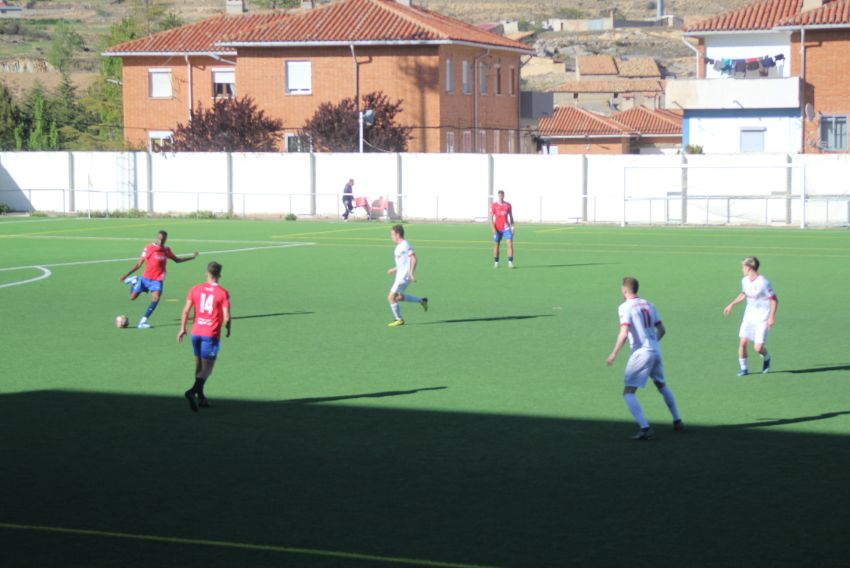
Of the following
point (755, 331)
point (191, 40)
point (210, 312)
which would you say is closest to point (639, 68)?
point (191, 40)

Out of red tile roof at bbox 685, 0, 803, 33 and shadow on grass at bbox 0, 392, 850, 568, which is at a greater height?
red tile roof at bbox 685, 0, 803, 33

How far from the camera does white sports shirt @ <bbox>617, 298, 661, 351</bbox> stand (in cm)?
1260

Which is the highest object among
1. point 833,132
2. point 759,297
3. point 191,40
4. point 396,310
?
point 191,40

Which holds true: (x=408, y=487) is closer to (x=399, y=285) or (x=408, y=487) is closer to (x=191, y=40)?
(x=399, y=285)

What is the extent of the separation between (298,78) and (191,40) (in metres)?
8.62

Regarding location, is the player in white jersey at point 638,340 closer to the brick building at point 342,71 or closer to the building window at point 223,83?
the brick building at point 342,71

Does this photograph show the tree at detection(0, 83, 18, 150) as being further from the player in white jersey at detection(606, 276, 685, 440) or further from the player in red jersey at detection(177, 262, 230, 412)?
the player in white jersey at detection(606, 276, 685, 440)

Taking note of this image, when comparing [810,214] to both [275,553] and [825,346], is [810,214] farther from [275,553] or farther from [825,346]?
[275,553]

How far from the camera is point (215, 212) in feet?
181

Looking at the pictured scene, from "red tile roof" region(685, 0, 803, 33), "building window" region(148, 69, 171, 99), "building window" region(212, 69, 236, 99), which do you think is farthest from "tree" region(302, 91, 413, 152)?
"red tile roof" region(685, 0, 803, 33)

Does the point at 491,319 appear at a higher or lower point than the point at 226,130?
lower

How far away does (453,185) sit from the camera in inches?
2023

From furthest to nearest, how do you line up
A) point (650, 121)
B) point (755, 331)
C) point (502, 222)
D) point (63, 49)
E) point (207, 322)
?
point (63, 49) → point (650, 121) → point (502, 222) → point (755, 331) → point (207, 322)

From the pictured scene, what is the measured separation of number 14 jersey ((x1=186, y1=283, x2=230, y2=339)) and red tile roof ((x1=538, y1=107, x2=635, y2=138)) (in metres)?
74.8
